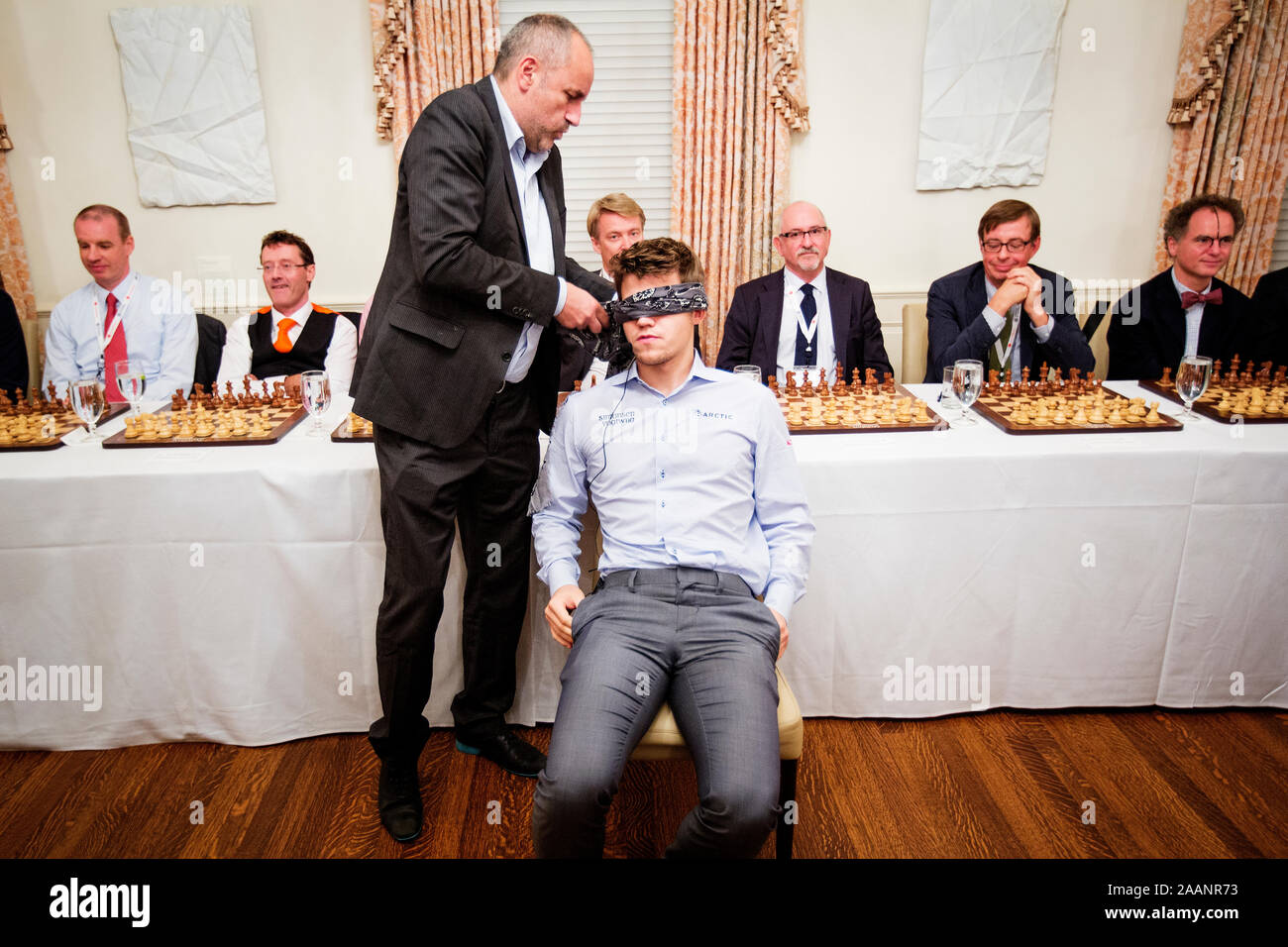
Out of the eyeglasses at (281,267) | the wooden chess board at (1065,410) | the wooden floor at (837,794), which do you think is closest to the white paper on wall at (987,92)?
the wooden chess board at (1065,410)

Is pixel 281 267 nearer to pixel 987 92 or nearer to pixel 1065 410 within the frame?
pixel 1065 410

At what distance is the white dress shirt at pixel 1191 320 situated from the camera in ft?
10.1

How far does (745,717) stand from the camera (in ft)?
5.17

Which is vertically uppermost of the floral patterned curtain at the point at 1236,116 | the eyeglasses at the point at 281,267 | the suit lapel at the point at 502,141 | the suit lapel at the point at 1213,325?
the floral patterned curtain at the point at 1236,116

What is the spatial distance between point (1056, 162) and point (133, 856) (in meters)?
4.40

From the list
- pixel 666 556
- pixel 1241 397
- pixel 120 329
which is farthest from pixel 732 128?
pixel 666 556

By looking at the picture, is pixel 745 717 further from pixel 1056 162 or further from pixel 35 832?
pixel 1056 162

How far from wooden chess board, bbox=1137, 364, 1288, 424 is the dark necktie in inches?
43.0

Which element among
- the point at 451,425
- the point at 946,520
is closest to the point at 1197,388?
the point at 946,520

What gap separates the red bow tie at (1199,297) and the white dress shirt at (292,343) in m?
2.97

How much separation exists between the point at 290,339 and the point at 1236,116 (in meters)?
4.19

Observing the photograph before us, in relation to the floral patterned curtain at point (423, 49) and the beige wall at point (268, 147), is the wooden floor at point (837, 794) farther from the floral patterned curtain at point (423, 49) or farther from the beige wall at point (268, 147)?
the floral patterned curtain at point (423, 49)

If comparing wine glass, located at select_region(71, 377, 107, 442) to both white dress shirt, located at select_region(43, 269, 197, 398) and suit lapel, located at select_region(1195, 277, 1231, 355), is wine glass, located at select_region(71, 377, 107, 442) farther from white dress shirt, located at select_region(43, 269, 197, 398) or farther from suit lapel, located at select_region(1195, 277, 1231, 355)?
suit lapel, located at select_region(1195, 277, 1231, 355)

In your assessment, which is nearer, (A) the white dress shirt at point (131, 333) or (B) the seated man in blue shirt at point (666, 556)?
(B) the seated man in blue shirt at point (666, 556)
